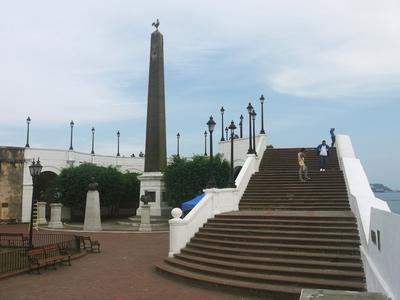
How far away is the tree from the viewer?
36.7 meters

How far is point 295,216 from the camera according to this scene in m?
14.0

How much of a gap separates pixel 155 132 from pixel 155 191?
14.6ft

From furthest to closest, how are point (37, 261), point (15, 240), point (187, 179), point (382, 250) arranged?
point (187, 179) < point (15, 240) < point (37, 261) < point (382, 250)

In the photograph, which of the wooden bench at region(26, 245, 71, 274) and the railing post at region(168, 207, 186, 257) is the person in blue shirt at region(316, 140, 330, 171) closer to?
the railing post at region(168, 207, 186, 257)

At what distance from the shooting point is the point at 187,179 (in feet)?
99.6

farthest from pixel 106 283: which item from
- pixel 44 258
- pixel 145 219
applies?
pixel 145 219

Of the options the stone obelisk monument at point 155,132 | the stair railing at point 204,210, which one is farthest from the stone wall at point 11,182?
the stair railing at point 204,210

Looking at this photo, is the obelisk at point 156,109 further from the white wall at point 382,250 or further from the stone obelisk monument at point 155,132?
the white wall at point 382,250

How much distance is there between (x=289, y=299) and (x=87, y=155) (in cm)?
3894

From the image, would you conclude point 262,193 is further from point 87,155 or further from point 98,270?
point 87,155

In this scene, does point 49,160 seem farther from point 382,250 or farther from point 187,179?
point 382,250

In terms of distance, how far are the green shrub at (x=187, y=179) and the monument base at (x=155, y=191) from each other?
669mm

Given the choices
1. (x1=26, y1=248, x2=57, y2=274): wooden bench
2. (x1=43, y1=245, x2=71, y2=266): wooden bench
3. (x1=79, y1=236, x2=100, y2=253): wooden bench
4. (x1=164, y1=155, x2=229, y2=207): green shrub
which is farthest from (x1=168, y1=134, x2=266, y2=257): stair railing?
(x1=164, y1=155, x2=229, y2=207): green shrub

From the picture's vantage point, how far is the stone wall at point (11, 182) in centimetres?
3812
